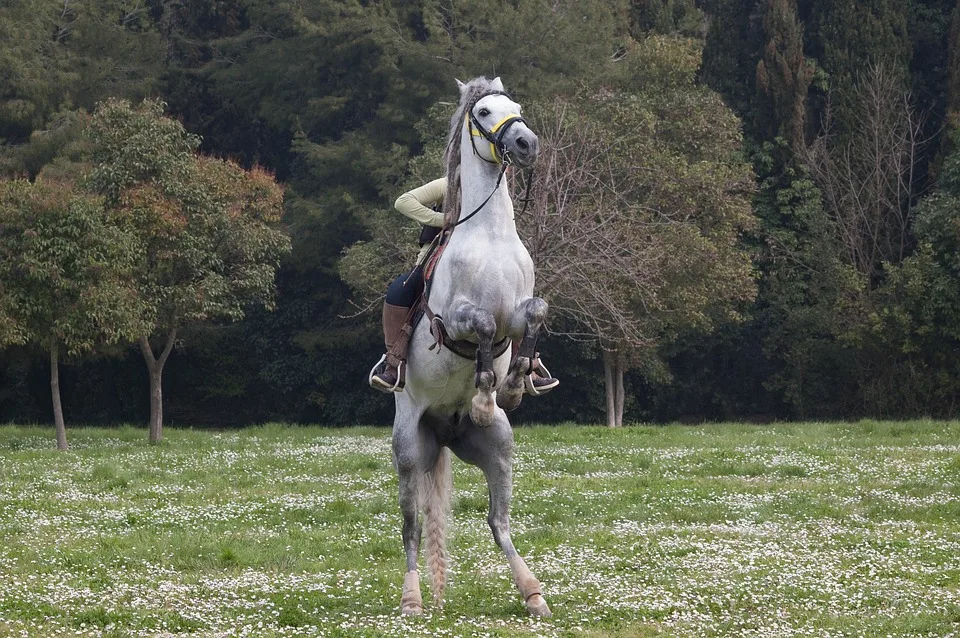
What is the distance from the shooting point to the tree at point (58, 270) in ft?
97.2

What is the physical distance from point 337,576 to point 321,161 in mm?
37281

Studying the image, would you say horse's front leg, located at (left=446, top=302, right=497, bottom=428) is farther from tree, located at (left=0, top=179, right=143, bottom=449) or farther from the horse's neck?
tree, located at (left=0, top=179, right=143, bottom=449)

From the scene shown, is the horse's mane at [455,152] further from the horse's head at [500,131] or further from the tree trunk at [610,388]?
the tree trunk at [610,388]

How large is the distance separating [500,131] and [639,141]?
101 ft

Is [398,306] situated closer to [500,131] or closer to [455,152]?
[455,152]

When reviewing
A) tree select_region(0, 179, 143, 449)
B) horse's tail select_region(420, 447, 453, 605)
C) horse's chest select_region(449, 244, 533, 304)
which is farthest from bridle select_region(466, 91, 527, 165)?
tree select_region(0, 179, 143, 449)

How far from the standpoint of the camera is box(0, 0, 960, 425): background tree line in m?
43.4

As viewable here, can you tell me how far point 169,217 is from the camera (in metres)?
32.5

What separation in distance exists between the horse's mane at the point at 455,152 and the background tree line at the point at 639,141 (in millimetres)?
29917

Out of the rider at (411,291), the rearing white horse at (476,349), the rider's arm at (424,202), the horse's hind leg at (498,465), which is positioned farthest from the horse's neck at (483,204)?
the horse's hind leg at (498,465)

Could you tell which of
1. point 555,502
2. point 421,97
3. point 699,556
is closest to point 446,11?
point 421,97

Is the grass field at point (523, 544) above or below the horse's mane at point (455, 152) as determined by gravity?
below

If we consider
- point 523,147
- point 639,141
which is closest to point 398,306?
point 523,147

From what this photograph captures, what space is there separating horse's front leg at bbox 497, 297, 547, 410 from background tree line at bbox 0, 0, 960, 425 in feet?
99.6
